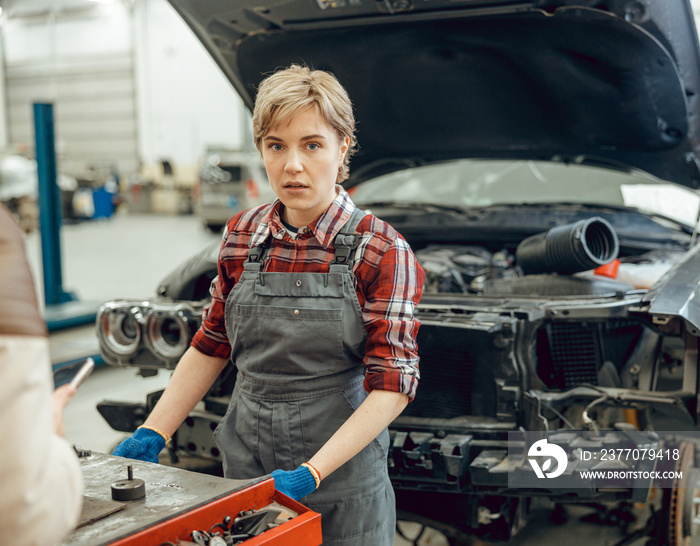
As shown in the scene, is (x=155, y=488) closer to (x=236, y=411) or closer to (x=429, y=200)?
(x=236, y=411)

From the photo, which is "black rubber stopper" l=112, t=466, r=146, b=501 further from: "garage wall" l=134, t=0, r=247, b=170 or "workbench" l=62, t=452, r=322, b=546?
"garage wall" l=134, t=0, r=247, b=170

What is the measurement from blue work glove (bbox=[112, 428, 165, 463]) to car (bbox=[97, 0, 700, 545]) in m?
0.69

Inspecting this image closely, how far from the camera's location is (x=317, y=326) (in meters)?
1.48

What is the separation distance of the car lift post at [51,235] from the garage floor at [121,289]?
0.14 metres

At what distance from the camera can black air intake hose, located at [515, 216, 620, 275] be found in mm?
2398

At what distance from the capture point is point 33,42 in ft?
69.7

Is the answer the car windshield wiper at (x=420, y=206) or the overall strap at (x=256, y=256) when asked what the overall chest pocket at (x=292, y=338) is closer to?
the overall strap at (x=256, y=256)

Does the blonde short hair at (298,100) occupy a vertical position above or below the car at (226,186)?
below

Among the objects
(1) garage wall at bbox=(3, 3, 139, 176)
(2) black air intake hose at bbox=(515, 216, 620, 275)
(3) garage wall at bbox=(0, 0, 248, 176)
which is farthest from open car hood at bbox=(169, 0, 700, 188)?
(1) garage wall at bbox=(3, 3, 139, 176)

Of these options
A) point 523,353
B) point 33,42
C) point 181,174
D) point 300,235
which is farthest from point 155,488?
point 33,42

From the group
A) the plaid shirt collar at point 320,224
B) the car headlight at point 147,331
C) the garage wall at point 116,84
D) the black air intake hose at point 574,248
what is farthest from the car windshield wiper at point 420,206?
the garage wall at point 116,84

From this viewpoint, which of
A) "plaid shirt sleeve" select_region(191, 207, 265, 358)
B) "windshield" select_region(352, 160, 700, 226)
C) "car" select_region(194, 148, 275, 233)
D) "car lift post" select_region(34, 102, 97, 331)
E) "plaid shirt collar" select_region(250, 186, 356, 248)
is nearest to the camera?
"plaid shirt collar" select_region(250, 186, 356, 248)

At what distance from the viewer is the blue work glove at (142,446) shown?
59.4 inches

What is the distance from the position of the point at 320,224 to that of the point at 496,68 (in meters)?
1.38
